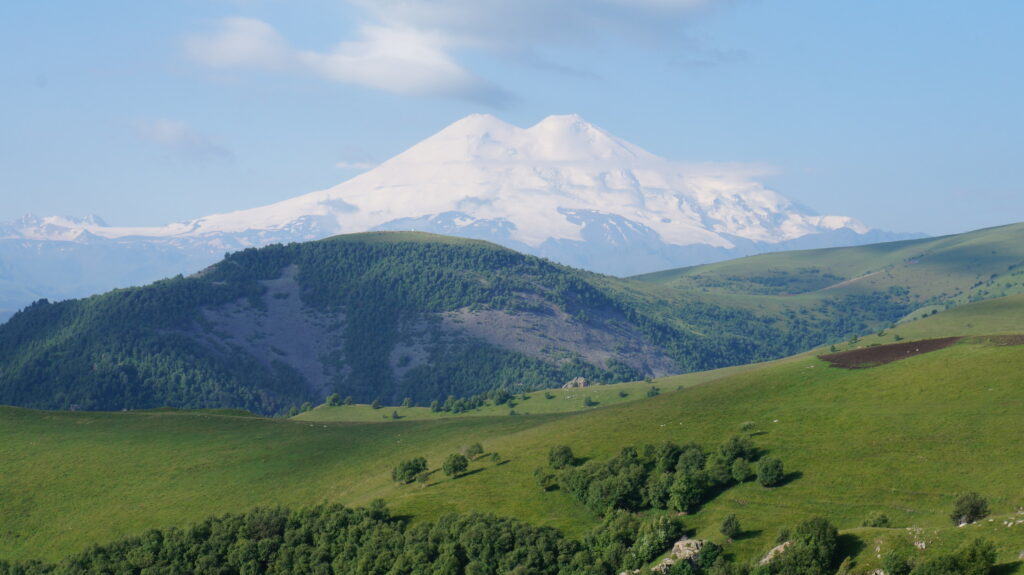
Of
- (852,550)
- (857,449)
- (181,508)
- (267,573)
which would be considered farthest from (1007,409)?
(181,508)

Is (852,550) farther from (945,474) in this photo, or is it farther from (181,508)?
(181,508)

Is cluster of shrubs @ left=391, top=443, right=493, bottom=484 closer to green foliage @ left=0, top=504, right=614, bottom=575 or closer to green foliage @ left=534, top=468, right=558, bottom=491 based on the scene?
green foliage @ left=0, top=504, right=614, bottom=575

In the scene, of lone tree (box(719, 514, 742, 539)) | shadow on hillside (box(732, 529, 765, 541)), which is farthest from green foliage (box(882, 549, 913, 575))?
lone tree (box(719, 514, 742, 539))

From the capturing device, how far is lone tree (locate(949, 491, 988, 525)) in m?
83.6

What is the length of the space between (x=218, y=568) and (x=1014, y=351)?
124 meters

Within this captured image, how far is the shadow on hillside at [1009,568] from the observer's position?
67.4m

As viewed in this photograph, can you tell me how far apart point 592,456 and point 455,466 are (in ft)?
71.4

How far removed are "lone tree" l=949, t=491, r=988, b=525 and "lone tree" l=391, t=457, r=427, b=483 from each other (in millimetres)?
77868

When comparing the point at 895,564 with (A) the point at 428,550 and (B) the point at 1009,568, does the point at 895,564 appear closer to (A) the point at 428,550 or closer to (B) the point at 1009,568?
(B) the point at 1009,568

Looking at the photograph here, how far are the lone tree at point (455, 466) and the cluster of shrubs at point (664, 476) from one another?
16.3 m

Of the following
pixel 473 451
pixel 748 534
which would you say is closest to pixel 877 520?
pixel 748 534

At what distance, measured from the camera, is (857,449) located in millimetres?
111188

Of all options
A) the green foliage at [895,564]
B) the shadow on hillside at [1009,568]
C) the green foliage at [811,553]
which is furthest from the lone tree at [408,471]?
the shadow on hillside at [1009,568]

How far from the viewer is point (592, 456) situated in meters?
127
